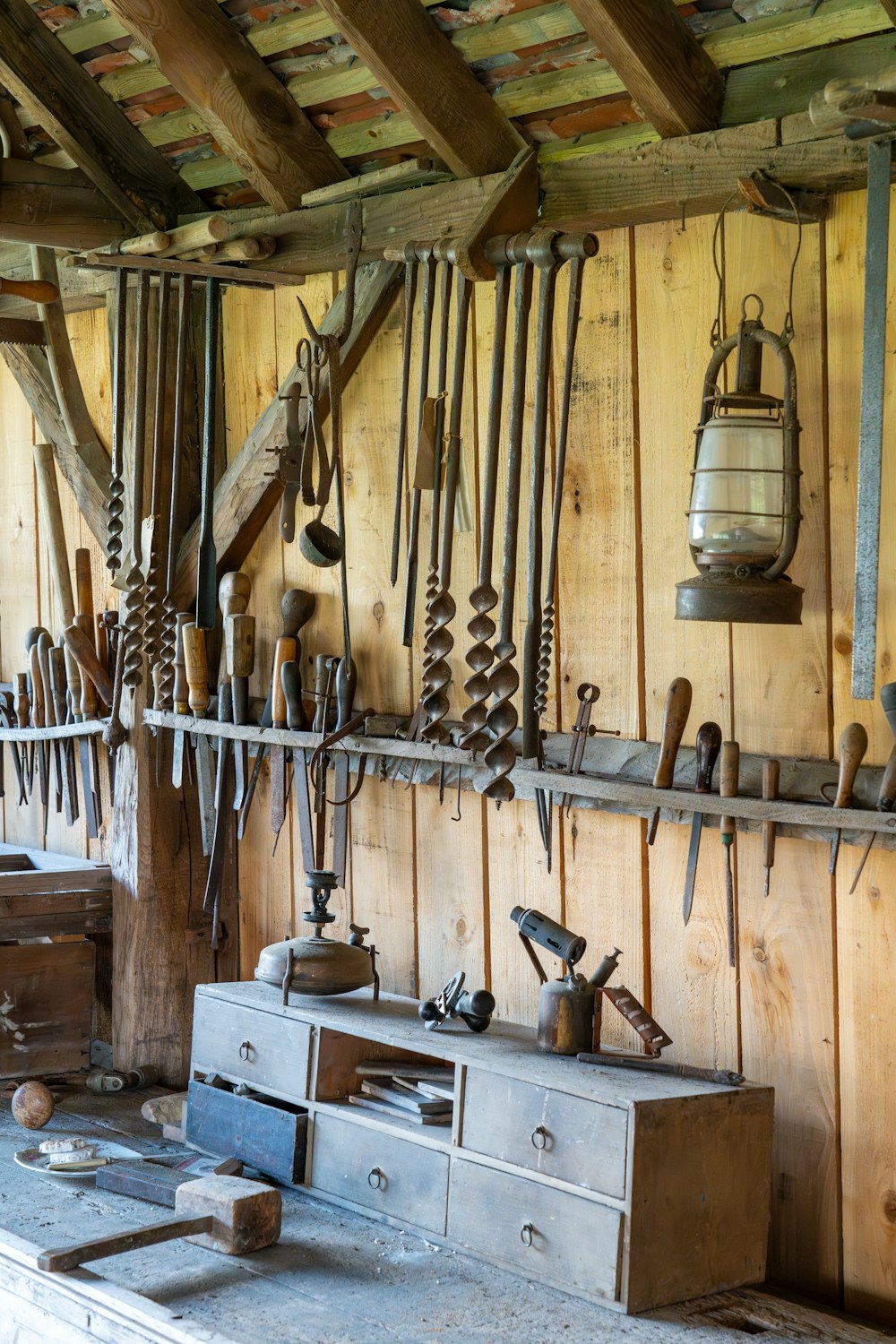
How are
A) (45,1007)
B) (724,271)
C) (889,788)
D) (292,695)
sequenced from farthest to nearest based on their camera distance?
(45,1007)
(292,695)
(724,271)
(889,788)

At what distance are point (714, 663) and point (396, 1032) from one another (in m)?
0.95

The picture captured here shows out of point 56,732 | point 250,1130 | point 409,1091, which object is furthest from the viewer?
point 56,732

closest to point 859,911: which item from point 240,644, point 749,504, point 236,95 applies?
point 749,504

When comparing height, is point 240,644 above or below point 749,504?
below

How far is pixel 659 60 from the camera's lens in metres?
2.61

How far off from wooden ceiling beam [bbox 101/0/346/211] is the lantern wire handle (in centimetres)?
103

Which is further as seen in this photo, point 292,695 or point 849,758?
point 292,695

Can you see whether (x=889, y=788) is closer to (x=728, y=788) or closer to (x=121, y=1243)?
(x=728, y=788)

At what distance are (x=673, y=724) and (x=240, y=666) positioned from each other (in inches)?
52.0

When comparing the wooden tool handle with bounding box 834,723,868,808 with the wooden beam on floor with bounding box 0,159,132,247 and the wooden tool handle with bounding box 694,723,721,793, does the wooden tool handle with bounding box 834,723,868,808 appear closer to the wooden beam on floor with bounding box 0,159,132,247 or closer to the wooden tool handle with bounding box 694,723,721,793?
the wooden tool handle with bounding box 694,723,721,793

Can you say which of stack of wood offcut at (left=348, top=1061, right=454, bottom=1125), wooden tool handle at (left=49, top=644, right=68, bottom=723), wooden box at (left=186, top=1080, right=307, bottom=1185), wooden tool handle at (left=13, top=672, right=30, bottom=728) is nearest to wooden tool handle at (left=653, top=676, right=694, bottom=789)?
stack of wood offcut at (left=348, top=1061, right=454, bottom=1125)

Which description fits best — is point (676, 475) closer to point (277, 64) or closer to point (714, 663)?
point (714, 663)

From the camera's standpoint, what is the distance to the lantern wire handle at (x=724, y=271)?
262 centimetres

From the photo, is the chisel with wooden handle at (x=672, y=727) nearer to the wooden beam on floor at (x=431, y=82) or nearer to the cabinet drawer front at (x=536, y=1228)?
the cabinet drawer front at (x=536, y=1228)
